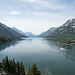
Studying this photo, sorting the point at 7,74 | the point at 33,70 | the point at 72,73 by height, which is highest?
the point at 33,70

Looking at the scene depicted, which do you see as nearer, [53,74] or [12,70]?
[12,70]

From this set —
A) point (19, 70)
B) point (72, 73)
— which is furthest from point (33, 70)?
point (72, 73)

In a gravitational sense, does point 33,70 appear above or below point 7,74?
above

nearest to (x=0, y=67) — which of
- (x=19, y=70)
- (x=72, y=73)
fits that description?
(x=19, y=70)

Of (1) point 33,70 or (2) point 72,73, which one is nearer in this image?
(1) point 33,70

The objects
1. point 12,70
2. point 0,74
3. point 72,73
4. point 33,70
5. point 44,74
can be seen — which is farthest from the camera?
point 72,73

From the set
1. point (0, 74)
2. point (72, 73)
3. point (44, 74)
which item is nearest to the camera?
point (0, 74)

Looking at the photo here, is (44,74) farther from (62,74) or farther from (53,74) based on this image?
(62,74)

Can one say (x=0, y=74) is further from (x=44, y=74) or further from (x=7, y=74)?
(x=44, y=74)

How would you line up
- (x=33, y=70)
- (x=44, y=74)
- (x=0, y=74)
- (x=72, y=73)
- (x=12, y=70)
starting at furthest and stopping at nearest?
(x=72, y=73), (x=44, y=74), (x=12, y=70), (x=0, y=74), (x=33, y=70)
